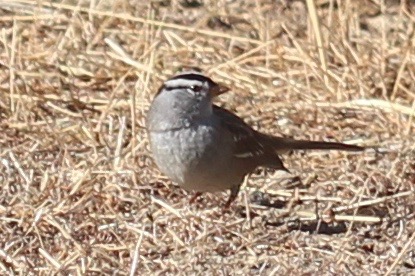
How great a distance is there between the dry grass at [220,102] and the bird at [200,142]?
186 millimetres

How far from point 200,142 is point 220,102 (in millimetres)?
1617

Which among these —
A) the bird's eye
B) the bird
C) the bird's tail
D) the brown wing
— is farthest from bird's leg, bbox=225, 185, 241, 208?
the bird's eye

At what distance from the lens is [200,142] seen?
654 cm

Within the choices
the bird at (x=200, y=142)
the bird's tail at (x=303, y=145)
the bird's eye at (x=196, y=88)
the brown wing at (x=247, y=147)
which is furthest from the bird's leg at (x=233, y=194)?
the bird's eye at (x=196, y=88)

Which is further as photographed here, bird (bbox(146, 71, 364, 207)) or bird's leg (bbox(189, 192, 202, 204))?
bird's leg (bbox(189, 192, 202, 204))

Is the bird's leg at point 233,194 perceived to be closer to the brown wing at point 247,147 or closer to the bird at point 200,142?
the bird at point 200,142

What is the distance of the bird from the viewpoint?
255 inches

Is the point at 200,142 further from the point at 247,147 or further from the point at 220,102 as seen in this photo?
the point at 220,102

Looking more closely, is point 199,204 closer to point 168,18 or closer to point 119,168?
point 119,168

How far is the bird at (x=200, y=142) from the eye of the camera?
647cm

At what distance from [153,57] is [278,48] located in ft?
2.92

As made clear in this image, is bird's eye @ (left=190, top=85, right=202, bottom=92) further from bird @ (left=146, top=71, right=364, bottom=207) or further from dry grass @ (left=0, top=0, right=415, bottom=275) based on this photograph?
dry grass @ (left=0, top=0, right=415, bottom=275)

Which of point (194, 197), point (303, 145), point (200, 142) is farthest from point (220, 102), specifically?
point (200, 142)

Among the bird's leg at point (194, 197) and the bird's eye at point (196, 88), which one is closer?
the bird's eye at point (196, 88)
